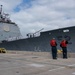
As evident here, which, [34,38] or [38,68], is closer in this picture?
[38,68]

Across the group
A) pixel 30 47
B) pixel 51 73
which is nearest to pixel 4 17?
pixel 30 47

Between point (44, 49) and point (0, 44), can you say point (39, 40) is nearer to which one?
point (44, 49)

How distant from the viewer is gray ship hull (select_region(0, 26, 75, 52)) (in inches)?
773

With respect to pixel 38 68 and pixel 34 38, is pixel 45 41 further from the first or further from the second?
pixel 38 68

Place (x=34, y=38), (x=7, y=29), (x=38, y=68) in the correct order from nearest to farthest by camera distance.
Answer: (x=38, y=68), (x=34, y=38), (x=7, y=29)

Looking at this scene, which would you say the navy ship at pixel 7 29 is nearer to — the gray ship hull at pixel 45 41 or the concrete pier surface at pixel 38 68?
the gray ship hull at pixel 45 41

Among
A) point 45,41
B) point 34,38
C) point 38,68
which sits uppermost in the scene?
point 34,38

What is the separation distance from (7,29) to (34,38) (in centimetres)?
994

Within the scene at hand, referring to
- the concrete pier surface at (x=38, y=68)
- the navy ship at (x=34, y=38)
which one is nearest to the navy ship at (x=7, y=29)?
the navy ship at (x=34, y=38)

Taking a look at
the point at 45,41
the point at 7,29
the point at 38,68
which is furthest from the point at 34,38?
the point at 38,68

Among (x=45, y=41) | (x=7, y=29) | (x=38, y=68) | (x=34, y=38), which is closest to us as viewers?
(x=38, y=68)

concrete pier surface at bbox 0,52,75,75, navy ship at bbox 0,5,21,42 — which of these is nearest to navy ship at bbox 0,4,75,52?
navy ship at bbox 0,5,21,42

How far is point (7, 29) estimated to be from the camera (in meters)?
32.4

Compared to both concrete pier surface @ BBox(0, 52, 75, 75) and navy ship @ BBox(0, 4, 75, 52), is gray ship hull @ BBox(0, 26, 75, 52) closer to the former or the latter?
navy ship @ BBox(0, 4, 75, 52)
